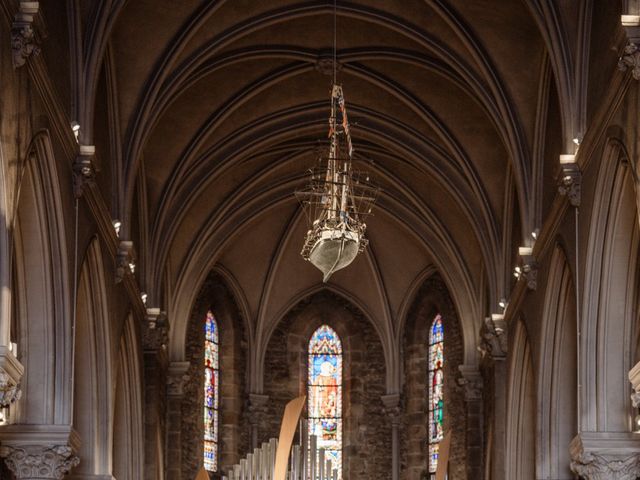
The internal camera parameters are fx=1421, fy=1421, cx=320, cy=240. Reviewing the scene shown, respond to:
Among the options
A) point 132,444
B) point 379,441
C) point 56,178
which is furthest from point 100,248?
point 379,441

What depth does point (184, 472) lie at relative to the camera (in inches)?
1229

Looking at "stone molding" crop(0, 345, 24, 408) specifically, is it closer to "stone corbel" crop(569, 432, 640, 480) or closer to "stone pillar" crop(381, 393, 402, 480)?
"stone corbel" crop(569, 432, 640, 480)

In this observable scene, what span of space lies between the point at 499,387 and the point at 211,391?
9.06m

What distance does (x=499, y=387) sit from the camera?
26.8 m

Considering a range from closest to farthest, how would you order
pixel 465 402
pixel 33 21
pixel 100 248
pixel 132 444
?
pixel 33 21 → pixel 100 248 → pixel 132 444 → pixel 465 402

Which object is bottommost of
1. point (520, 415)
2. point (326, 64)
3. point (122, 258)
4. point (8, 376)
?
point (8, 376)

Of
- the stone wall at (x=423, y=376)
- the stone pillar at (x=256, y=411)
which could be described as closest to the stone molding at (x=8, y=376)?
the stone wall at (x=423, y=376)

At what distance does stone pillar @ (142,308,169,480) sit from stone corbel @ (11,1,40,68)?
12227mm

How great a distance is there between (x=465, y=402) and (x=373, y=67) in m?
8.12

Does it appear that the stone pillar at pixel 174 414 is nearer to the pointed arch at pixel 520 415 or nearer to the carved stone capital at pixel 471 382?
the carved stone capital at pixel 471 382

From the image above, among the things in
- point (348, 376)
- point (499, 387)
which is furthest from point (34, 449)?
point (348, 376)

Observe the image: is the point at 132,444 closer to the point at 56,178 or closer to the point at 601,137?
the point at 56,178

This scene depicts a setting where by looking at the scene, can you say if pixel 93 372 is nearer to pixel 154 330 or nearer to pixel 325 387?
pixel 154 330

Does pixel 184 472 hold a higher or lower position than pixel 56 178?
lower
